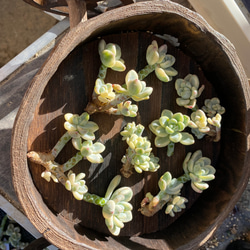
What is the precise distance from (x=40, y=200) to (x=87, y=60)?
0.30m

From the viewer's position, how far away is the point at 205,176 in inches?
27.8

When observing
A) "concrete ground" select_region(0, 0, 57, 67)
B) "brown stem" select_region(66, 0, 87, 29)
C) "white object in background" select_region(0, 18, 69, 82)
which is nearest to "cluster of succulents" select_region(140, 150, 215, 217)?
"brown stem" select_region(66, 0, 87, 29)

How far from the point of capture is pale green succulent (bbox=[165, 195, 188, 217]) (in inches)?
28.5

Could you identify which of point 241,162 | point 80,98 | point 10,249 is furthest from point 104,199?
point 10,249

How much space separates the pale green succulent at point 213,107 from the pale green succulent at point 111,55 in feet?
0.83

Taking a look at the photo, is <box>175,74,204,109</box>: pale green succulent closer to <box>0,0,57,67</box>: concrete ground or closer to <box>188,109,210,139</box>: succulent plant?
<box>188,109,210,139</box>: succulent plant

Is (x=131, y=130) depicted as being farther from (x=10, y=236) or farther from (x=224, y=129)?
(x=10, y=236)

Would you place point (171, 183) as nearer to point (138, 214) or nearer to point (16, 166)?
point (138, 214)

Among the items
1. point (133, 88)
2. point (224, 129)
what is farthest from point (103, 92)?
point (224, 129)

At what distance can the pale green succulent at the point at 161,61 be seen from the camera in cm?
69

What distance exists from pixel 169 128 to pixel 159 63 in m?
0.15

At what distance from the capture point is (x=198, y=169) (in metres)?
0.72

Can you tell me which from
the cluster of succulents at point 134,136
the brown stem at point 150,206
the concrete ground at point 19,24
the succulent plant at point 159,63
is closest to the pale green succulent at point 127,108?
the cluster of succulents at point 134,136

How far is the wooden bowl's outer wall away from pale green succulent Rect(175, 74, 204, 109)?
0.07m
